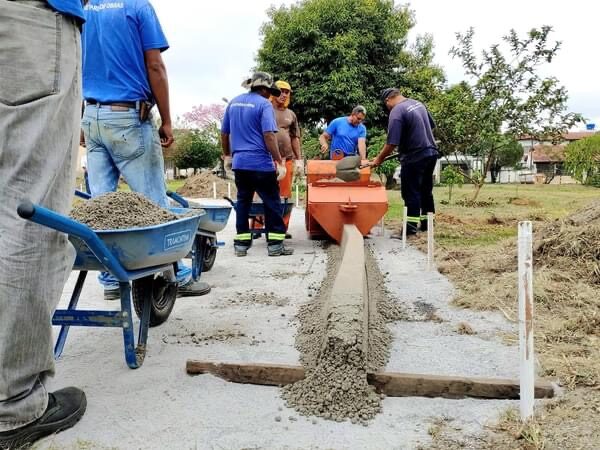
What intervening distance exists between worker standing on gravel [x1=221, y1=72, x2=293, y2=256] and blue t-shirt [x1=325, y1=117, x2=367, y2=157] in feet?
8.09

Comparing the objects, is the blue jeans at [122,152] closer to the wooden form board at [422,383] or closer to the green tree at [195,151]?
the wooden form board at [422,383]

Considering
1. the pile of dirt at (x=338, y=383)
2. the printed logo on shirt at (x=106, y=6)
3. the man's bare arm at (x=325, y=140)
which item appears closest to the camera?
the pile of dirt at (x=338, y=383)

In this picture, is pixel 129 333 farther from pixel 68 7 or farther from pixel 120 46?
pixel 120 46

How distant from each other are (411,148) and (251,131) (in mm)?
2392

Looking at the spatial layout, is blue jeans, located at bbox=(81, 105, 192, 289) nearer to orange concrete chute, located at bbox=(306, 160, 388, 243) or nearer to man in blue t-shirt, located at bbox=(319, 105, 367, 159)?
orange concrete chute, located at bbox=(306, 160, 388, 243)

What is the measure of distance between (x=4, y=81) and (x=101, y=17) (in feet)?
6.52

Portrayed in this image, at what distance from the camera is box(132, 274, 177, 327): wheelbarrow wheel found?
306 cm

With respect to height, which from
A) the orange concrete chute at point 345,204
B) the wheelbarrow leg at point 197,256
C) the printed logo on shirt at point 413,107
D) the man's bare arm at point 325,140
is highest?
the printed logo on shirt at point 413,107

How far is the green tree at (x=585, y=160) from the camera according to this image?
30.2m

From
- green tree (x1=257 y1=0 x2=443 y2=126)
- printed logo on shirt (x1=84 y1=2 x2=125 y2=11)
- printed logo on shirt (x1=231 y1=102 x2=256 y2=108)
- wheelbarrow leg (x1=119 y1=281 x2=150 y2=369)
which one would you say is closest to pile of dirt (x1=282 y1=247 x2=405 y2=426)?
wheelbarrow leg (x1=119 y1=281 x2=150 y2=369)

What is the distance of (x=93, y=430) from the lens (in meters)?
2.16

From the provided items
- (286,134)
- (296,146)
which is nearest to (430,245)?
(286,134)

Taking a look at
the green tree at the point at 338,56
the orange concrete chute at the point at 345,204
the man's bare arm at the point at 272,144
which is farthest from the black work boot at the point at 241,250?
the green tree at the point at 338,56

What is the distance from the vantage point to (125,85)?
371 centimetres
